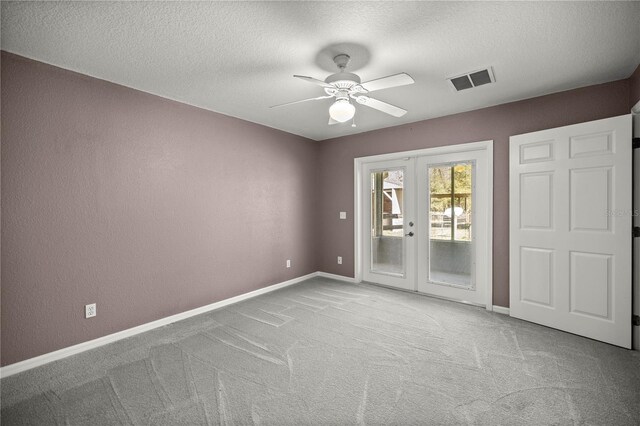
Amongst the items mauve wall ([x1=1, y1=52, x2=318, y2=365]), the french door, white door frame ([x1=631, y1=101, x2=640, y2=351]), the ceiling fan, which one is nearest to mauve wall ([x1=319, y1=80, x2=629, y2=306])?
the french door

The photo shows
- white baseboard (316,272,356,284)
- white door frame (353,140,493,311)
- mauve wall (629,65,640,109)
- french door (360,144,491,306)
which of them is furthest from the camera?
white baseboard (316,272,356,284)

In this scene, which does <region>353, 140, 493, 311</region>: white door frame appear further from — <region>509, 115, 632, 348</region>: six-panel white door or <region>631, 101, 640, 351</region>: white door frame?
<region>631, 101, 640, 351</region>: white door frame

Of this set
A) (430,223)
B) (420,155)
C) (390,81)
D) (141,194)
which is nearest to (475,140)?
(420,155)

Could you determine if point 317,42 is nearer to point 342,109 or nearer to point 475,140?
point 342,109

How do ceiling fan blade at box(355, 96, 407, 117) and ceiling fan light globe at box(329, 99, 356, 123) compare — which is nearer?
ceiling fan light globe at box(329, 99, 356, 123)

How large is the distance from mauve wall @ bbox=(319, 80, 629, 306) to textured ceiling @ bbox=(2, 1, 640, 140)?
21cm

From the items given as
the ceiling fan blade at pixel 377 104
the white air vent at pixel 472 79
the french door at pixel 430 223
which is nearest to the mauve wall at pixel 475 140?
the french door at pixel 430 223

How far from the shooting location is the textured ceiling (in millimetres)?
1854

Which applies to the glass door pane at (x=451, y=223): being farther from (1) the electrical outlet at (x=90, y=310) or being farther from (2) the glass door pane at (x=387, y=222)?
(1) the electrical outlet at (x=90, y=310)

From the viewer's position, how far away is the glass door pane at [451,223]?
3963 mm

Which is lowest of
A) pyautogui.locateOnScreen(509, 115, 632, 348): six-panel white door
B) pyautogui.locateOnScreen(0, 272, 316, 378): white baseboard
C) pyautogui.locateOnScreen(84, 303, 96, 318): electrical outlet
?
pyautogui.locateOnScreen(0, 272, 316, 378): white baseboard

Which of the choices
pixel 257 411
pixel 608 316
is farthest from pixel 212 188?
pixel 608 316

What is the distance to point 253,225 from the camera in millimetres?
4332

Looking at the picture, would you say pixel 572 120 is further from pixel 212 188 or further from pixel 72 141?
pixel 72 141
